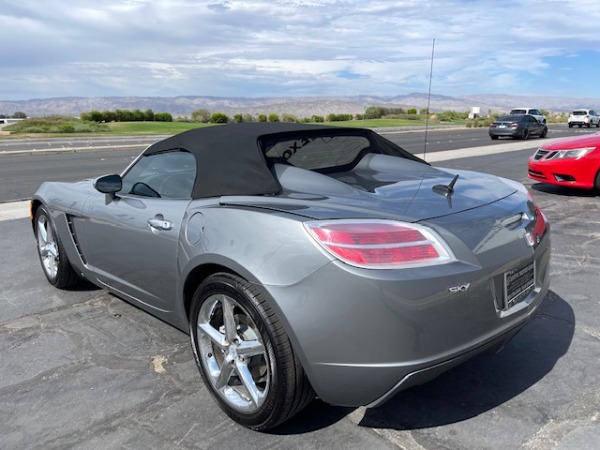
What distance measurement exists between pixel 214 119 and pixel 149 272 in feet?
166

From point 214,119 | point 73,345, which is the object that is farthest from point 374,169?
point 214,119

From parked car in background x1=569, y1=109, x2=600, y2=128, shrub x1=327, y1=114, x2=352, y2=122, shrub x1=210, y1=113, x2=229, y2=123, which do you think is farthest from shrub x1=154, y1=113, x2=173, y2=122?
parked car in background x1=569, y1=109, x2=600, y2=128

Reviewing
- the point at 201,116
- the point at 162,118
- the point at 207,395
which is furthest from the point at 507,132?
the point at 162,118

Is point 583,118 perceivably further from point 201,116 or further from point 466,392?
point 466,392

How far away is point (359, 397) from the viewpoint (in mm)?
2359

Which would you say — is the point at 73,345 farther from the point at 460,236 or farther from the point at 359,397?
the point at 460,236

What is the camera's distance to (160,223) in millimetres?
3156

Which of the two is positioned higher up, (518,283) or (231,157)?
(231,157)

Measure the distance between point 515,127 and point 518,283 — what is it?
26.4 m

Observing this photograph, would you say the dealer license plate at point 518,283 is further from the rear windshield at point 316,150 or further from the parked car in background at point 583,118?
the parked car in background at point 583,118

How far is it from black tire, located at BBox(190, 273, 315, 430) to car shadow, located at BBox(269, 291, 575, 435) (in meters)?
0.22

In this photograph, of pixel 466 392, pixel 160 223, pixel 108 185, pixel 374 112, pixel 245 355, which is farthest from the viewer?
pixel 374 112

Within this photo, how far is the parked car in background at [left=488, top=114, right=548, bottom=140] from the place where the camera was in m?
26.9

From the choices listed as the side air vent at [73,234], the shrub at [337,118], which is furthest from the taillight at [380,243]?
the shrub at [337,118]
